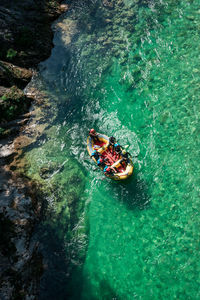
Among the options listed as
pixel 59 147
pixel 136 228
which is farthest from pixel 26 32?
pixel 136 228

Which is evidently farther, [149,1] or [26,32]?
[149,1]

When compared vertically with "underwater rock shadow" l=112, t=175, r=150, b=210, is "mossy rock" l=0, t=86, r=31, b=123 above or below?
above

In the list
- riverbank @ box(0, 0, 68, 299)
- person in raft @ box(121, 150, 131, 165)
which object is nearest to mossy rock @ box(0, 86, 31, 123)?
riverbank @ box(0, 0, 68, 299)

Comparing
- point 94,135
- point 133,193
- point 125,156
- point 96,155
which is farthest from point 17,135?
point 133,193

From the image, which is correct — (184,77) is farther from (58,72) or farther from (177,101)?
(58,72)

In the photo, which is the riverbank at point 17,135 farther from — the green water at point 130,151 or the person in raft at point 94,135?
the person in raft at point 94,135

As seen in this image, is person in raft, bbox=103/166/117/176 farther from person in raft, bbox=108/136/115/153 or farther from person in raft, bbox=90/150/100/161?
person in raft, bbox=108/136/115/153
